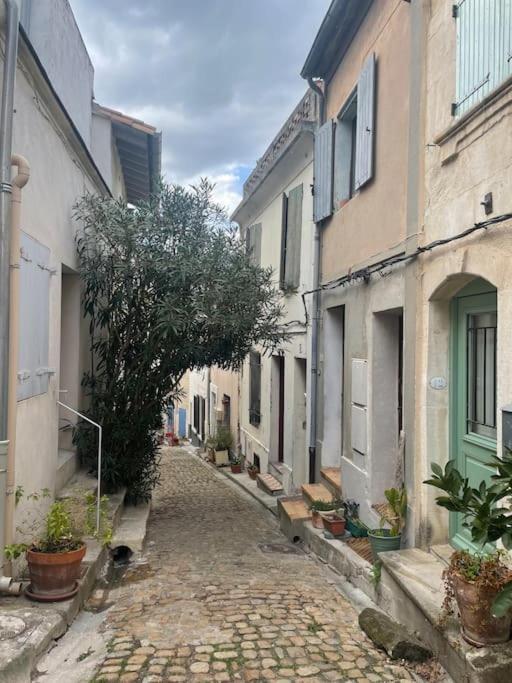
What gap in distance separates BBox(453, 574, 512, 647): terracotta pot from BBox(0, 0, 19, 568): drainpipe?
3.16 meters

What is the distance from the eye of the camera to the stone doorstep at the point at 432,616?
3.14 metres

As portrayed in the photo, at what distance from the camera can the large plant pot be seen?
4.08 metres

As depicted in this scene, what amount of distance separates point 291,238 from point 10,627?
850 cm

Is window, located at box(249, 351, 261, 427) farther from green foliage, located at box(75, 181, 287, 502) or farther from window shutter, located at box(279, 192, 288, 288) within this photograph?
green foliage, located at box(75, 181, 287, 502)

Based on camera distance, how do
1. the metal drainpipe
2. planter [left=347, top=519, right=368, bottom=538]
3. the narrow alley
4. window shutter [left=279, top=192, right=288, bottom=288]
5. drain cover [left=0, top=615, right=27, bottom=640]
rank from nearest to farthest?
1. drain cover [left=0, top=615, right=27, bottom=640]
2. the narrow alley
3. planter [left=347, top=519, right=368, bottom=538]
4. the metal drainpipe
5. window shutter [left=279, top=192, right=288, bottom=288]

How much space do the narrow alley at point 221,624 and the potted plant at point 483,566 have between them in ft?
2.19

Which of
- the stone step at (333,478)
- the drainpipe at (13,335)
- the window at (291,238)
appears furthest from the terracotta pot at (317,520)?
the window at (291,238)

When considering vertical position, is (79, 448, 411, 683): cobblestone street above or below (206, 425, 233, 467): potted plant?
above

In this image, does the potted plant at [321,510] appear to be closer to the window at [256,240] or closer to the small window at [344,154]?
the small window at [344,154]

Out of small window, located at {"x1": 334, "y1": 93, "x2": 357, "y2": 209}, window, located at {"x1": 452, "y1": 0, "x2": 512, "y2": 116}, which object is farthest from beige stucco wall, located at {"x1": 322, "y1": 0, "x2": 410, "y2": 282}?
window, located at {"x1": 452, "y1": 0, "x2": 512, "y2": 116}

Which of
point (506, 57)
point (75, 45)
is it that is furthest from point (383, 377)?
point (75, 45)

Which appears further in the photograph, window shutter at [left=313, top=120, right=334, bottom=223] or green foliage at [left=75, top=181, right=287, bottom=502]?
window shutter at [left=313, top=120, right=334, bottom=223]

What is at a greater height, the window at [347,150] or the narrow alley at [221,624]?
the window at [347,150]

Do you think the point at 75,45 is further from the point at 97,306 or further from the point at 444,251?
the point at 444,251
